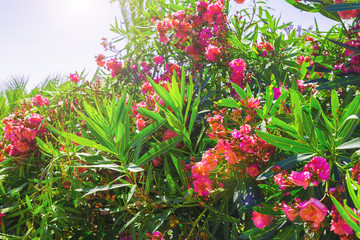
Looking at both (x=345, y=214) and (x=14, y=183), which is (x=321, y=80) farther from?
(x=14, y=183)

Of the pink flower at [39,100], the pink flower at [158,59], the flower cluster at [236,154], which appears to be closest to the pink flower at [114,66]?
the pink flower at [158,59]

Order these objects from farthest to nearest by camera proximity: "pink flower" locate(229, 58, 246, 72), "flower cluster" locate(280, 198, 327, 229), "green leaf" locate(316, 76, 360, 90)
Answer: "pink flower" locate(229, 58, 246, 72) < "green leaf" locate(316, 76, 360, 90) < "flower cluster" locate(280, 198, 327, 229)

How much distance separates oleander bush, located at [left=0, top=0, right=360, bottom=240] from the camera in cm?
85

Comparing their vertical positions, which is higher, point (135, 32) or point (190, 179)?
point (135, 32)

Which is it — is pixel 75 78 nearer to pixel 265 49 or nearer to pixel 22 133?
pixel 22 133

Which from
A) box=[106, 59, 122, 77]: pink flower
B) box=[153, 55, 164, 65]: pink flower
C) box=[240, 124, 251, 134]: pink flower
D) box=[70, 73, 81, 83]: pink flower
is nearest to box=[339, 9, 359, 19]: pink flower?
box=[240, 124, 251, 134]: pink flower

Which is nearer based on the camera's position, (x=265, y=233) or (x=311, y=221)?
(x=311, y=221)

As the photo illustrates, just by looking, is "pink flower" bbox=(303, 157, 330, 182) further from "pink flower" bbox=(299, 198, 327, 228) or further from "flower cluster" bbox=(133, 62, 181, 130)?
"flower cluster" bbox=(133, 62, 181, 130)

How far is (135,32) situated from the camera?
8.49ft

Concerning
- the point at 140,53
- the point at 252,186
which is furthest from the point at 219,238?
the point at 140,53

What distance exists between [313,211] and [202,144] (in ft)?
2.08

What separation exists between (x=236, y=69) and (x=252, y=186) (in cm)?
75

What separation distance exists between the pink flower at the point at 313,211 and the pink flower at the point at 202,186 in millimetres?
368

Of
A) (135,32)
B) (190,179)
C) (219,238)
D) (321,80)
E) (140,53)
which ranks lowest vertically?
(219,238)
